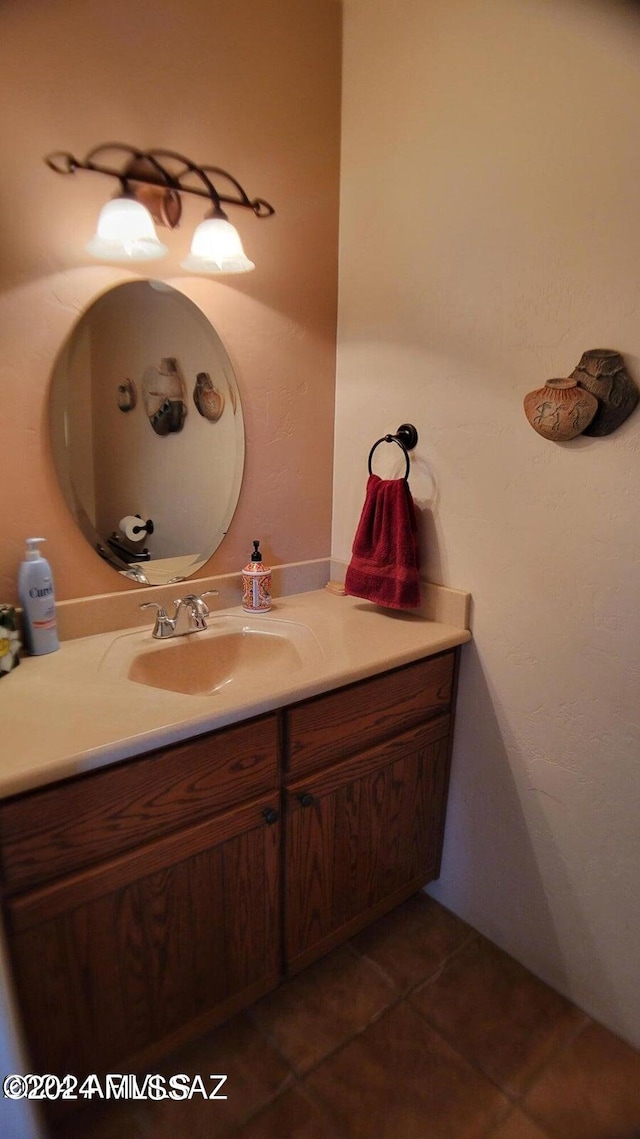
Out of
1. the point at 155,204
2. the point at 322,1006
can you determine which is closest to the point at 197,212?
the point at 155,204

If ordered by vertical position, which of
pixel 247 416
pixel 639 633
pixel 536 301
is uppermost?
pixel 536 301

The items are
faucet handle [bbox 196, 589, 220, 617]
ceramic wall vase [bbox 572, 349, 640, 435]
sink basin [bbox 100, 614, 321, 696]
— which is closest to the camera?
ceramic wall vase [bbox 572, 349, 640, 435]

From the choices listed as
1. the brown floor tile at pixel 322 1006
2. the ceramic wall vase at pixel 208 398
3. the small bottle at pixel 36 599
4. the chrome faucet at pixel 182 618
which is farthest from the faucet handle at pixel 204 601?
the brown floor tile at pixel 322 1006

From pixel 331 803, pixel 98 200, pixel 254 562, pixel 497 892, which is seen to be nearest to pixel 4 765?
pixel 331 803

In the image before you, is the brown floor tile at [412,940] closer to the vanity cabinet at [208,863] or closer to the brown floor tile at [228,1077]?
the vanity cabinet at [208,863]

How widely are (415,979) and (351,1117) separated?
345 mm

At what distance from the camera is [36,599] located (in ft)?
4.08

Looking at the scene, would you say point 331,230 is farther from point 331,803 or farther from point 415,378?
point 331,803

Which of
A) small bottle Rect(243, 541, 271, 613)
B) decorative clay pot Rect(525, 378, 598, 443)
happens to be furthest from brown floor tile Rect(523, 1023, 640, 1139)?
decorative clay pot Rect(525, 378, 598, 443)

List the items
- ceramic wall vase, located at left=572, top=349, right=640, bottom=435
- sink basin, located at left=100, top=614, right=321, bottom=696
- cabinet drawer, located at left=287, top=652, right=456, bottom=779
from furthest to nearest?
sink basin, located at left=100, top=614, right=321, bottom=696 < cabinet drawer, located at left=287, top=652, right=456, bottom=779 < ceramic wall vase, located at left=572, top=349, right=640, bottom=435

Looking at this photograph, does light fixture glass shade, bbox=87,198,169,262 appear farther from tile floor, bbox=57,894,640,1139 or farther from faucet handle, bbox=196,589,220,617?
tile floor, bbox=57,894,640,1139

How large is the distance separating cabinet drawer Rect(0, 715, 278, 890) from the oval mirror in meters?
0.55

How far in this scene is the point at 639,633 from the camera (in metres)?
1.17

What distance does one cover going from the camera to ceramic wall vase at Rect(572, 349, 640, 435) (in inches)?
43.6
